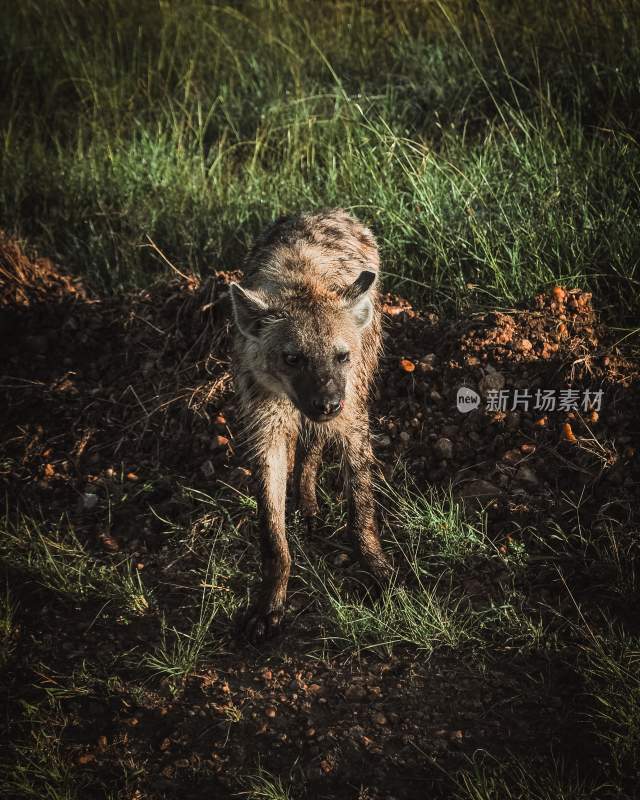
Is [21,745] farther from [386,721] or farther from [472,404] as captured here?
[472,404]

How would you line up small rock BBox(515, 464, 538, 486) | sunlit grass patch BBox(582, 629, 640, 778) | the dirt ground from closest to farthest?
sunlit grass patch BBox(582, 629, 640, 778) → the dirt ground → small rock BBox(515, 464, 538, 486)

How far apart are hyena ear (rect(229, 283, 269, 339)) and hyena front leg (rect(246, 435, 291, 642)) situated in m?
0.45

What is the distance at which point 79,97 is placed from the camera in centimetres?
610

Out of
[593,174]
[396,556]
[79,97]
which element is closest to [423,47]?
[593,174]

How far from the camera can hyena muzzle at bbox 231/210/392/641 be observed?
2809 mm

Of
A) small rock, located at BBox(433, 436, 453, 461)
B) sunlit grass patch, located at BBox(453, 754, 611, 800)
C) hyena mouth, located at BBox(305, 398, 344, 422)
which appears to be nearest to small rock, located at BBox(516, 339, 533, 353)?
small rock, located at BBox(433, 436, 453, 461)

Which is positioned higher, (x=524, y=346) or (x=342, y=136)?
(x=342, y=136)

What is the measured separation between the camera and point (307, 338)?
2803 mm

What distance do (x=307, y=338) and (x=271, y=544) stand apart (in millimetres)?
782

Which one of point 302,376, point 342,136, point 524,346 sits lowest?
point 524,346

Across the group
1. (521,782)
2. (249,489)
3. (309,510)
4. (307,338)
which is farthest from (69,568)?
(521,782)

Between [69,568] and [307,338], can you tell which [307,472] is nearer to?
[307,338]

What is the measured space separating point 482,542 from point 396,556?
364 millimetres

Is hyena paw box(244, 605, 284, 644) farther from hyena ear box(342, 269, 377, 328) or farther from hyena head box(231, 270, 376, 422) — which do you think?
hyena ear box(342, 269, 377, 328)
